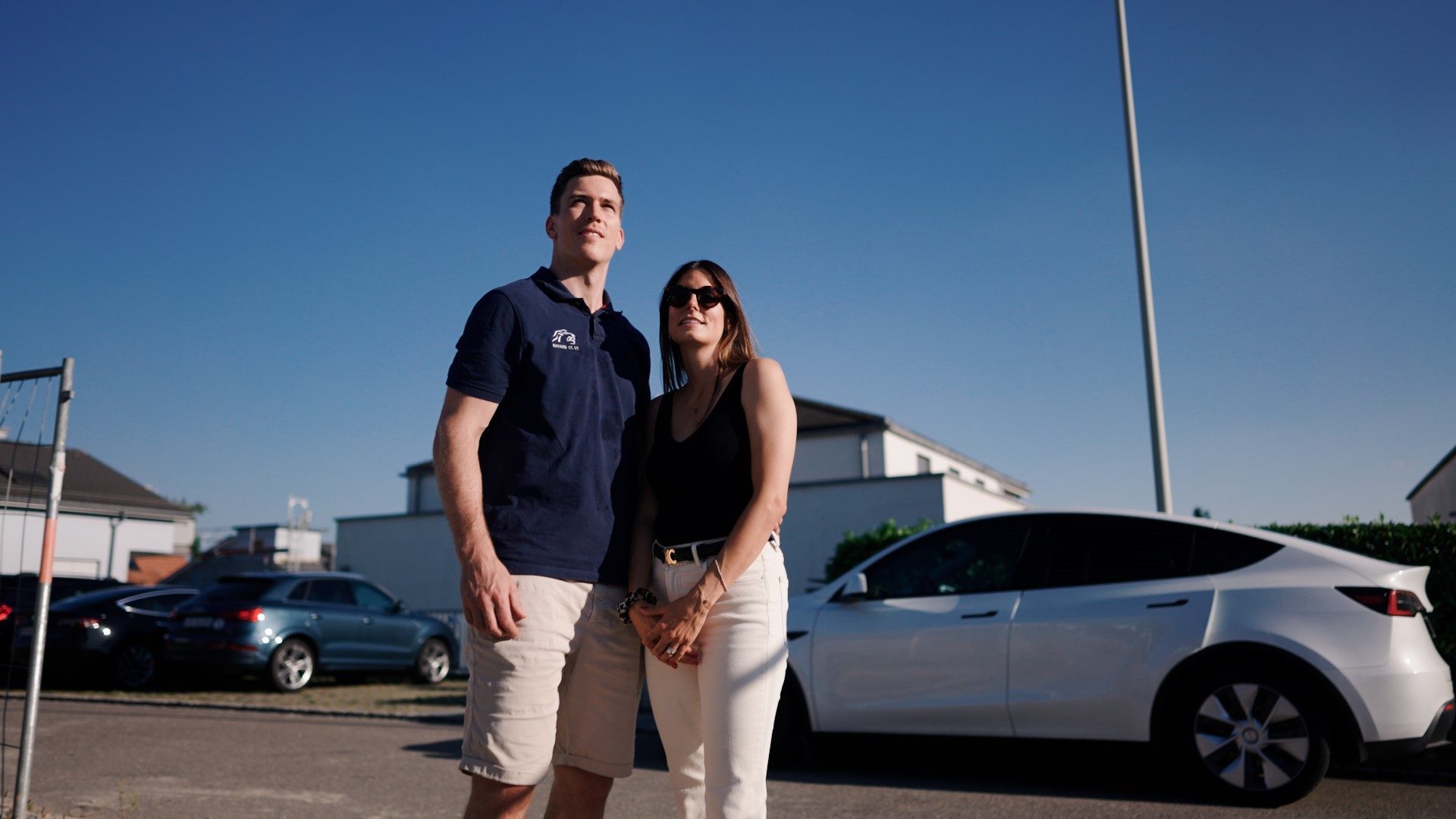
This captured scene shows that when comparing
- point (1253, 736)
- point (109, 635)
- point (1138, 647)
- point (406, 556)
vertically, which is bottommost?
point (1253, 736)

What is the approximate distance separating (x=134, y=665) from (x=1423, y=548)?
48.4 feet

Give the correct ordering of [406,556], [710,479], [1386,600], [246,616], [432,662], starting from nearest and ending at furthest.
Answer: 1. [710,479]
2. [1386,600]
3. [246,616]
4. [432,662]
5. [406,556]

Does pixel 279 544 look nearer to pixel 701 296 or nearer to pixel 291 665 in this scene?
pixel 291 665

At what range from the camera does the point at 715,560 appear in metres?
2.92

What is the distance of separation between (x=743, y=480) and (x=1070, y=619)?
404cm

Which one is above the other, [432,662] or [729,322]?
[729,322]

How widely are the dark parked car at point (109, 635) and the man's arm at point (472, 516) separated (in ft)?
45.3

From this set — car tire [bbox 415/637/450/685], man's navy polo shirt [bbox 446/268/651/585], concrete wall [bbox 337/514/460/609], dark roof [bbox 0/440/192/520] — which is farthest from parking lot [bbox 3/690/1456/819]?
dark roof [bbox 0/440/192/520]

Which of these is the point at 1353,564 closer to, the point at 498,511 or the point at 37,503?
the point at 498,511

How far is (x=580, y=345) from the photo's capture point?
3068mm

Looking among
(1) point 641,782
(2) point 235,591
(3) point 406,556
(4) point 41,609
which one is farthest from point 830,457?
(4) point 41,609

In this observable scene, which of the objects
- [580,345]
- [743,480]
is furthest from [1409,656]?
[580,345]

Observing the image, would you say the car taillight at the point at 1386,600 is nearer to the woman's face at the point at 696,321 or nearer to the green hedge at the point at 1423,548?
the green hedge at the point at 1423,548

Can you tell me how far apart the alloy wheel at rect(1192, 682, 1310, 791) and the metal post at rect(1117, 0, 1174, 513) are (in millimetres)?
4585
